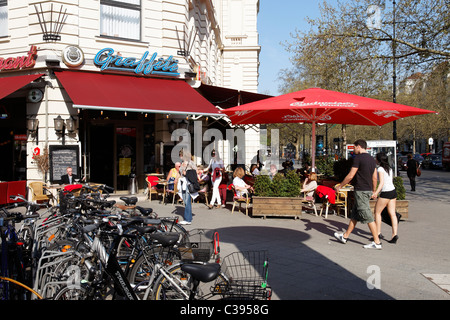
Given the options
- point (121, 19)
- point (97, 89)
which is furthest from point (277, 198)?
point (121, 19)

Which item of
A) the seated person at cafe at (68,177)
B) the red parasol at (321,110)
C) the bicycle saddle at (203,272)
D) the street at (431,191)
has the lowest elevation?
the street at (431,191)

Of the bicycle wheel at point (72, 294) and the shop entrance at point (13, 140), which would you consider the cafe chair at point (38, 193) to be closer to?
the shop entrance at point (13, 140)

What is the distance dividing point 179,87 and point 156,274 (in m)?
11.5

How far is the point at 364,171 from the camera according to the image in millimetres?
7508

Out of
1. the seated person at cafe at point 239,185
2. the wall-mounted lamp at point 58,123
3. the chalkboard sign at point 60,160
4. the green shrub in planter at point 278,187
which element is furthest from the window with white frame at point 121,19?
the green shrub in planter at point 278,187

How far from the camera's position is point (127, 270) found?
467cm

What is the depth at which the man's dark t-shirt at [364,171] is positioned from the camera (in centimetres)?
749

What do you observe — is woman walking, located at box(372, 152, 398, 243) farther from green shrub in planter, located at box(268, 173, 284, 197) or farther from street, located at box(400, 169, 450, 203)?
street, located at box(400, 169, 450, 203)

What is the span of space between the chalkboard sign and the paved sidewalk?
385cm

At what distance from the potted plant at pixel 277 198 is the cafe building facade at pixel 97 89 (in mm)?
3633

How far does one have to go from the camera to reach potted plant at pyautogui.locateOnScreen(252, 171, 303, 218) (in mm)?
10523
